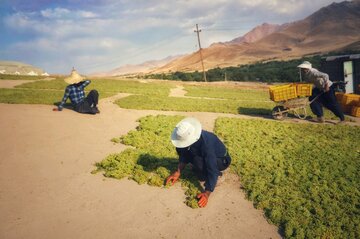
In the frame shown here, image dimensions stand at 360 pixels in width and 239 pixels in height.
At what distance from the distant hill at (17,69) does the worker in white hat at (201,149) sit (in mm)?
45908

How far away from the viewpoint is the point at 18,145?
891cm

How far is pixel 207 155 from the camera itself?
5.77 m

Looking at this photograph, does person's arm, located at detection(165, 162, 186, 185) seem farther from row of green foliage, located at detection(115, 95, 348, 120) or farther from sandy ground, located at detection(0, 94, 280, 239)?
row of green foliage, located at detection(115, 95, 348, 120)

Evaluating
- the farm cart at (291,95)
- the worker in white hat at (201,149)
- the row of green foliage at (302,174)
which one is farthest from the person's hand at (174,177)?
the farm cart at (291,95)

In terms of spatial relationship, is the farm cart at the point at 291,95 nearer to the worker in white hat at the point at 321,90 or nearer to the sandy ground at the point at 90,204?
the worker in white hat at the point at 321,90

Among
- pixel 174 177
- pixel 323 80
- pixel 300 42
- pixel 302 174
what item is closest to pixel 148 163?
pixel 174 177

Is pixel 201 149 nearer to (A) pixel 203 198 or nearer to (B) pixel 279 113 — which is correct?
(A) pixel 203 198

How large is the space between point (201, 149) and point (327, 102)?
8.82 m

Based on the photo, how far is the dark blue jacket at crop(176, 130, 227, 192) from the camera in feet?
18.9

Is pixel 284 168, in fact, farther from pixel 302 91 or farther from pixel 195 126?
pixel 302 91

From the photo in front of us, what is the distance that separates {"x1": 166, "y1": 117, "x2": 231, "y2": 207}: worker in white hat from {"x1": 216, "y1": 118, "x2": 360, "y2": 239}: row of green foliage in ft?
3.73

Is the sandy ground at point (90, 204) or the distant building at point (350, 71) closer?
the sandy ground at point (90, 204)

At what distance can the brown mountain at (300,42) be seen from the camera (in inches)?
4429

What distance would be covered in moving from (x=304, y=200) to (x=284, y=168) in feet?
5.64
